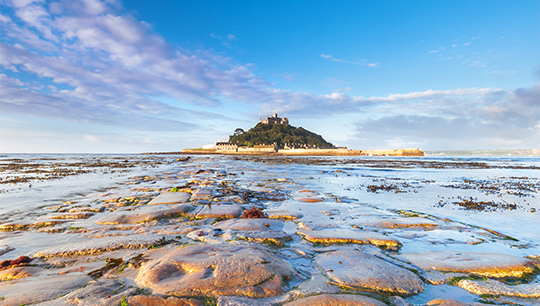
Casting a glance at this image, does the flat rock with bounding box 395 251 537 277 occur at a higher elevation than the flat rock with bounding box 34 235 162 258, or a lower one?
lower

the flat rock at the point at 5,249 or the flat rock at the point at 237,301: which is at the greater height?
the flat rock at the point at 237,301

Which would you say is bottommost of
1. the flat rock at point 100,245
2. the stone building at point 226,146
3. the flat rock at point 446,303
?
the flat rock at point 446,303

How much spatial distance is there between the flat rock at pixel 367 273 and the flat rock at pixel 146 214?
5100 mm

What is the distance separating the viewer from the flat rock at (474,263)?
160 inches

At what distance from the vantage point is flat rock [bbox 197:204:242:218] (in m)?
7.58

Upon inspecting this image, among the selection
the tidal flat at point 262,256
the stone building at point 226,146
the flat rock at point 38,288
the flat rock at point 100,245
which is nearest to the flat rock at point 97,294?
the tidal flat at point 262,256

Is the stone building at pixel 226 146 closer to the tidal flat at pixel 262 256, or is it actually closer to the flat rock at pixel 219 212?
the flat rock at pixel 219 212

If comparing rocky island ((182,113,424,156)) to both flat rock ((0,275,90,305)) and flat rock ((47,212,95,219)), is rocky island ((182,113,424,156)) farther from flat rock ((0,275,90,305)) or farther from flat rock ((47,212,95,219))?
flat rock ((0,275,90,305))

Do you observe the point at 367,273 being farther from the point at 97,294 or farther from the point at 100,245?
the point at 100,245

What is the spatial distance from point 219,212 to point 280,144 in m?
165

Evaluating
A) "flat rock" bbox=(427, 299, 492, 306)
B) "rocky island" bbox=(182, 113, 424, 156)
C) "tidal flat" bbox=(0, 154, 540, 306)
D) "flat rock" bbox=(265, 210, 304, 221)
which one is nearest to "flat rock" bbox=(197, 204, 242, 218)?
"tidal flat" bbox=(0, 154, 540, 306)

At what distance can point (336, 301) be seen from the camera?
292 centimetres

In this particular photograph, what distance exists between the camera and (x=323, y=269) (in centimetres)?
405

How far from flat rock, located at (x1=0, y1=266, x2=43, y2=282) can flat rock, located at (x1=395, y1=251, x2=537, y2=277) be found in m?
6.42
